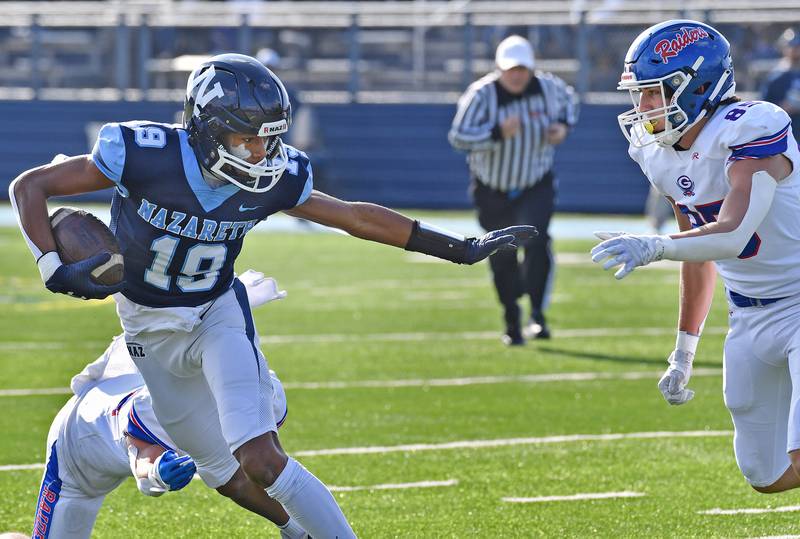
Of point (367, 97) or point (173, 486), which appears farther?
point (367, 97)

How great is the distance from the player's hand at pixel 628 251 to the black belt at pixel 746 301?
2.13 feet

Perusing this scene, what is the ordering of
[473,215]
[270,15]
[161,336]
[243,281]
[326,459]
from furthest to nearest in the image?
[270,15], [473,215], [326,459], [243,281], [161,336]

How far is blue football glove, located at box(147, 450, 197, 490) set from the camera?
3.63 meters

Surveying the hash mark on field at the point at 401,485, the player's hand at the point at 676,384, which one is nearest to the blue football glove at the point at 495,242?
the player's hand at the point at 676,384

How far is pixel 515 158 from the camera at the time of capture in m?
8.98

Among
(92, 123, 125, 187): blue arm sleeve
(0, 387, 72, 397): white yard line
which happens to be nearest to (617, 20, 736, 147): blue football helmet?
(92, 123, 125, 187): blue arm sleeve

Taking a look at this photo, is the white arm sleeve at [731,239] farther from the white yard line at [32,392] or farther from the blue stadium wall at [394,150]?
the blue stadium wall at [394,150]

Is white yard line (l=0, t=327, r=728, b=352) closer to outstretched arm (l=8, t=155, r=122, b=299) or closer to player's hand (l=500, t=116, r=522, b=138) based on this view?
player's hand (l=500, t=116, r=522, b=138)

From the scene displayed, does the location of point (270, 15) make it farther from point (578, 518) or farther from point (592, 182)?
point (578, 518)

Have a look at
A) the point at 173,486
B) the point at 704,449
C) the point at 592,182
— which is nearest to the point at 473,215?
the point at 592,182

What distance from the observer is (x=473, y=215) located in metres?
17.2

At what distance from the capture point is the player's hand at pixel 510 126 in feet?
29.3

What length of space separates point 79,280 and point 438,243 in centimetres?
117

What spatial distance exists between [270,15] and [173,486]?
51.4 ft
